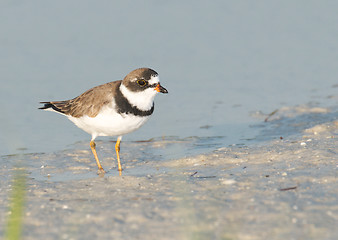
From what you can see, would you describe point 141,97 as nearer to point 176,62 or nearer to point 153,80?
point 153,80

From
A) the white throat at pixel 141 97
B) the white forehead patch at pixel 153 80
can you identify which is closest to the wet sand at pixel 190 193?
the white throat at pixel 141 97

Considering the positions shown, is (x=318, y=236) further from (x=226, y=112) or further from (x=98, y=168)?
(x=226, y=112)

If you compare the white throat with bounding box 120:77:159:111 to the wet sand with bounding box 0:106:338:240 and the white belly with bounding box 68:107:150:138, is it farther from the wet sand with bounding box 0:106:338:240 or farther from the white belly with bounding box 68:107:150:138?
the wet sand with bounding box 0:106:338:240

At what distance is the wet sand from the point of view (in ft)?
16.1

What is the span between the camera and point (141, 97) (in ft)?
24.5

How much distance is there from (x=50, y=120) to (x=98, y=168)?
294 centimetres

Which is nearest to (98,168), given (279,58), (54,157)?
(54,157)

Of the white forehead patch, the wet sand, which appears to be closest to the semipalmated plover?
the white forehead patch

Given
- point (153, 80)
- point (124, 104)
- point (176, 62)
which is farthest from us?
point (176, 62)

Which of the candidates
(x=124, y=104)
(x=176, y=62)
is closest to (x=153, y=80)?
(x=124, y=104)

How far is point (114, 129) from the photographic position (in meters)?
7.54

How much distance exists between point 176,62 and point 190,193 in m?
6.93

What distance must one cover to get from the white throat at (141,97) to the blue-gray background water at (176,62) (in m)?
1.70

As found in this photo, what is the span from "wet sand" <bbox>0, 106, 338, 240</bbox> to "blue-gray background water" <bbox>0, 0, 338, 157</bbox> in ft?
3.36
